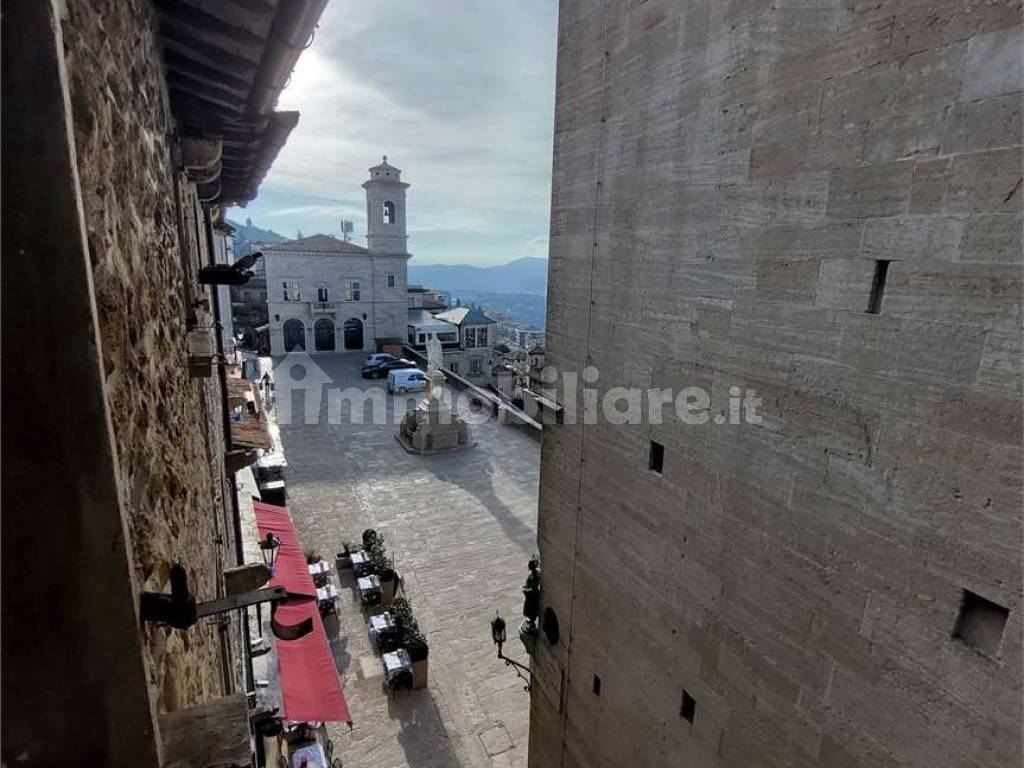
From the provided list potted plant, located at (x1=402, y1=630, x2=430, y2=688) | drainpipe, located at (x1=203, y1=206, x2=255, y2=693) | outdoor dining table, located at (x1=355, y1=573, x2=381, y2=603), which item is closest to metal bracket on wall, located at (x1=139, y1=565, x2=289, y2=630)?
drainpipe, located at (x1=203, y1=206, x2=255, y2=693)

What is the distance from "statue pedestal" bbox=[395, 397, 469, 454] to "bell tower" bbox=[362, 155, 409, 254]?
20914mm

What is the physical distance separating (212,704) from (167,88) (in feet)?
14.0

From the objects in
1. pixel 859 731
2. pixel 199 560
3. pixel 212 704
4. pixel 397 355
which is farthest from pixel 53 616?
pixel 397 355

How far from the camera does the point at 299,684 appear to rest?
24.6ft

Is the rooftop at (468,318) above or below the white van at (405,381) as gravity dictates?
above

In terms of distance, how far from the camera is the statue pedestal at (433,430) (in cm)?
2005

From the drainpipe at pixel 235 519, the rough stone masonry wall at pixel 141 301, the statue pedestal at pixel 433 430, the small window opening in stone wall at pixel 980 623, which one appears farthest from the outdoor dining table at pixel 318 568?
the small window opening in stone wall at pixel 980 623

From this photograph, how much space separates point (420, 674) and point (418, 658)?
323 millimetres

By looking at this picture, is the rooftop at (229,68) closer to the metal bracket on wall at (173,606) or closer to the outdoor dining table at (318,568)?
the metal bracket on wall at (173,606)

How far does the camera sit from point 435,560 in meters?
13.1

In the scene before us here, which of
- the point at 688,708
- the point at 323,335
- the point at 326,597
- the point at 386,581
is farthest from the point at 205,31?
the point at 323,335

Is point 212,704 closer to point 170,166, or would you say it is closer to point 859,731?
point 859,731

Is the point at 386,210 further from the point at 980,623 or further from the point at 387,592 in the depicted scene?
the point at 980,623

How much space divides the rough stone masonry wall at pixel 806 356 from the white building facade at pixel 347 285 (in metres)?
34.5
